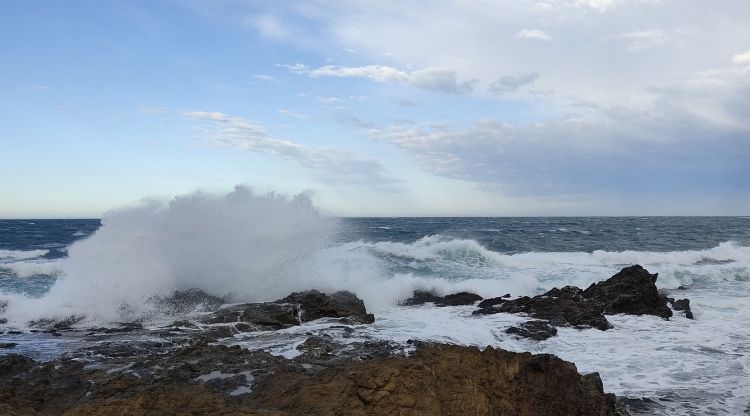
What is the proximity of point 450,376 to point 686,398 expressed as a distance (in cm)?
442

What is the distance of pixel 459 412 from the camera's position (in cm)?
432

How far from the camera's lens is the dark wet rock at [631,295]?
42.5 ft

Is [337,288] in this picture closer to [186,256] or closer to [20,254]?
[186,256]

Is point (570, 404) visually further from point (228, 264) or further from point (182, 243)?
point (182, 243)

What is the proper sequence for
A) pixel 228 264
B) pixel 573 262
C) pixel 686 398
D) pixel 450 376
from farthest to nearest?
pixel 573 262 < pixel 228 264 < pixel 686 398 < pixel 450 376

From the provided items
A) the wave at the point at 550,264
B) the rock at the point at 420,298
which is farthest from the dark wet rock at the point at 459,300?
the wave at the point at 550,264

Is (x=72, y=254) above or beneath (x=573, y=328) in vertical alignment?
above

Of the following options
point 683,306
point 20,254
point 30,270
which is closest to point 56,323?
point 30,270

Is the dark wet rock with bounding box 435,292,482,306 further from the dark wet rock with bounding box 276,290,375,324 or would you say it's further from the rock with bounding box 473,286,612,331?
the dark wet rock with bounding box 276,290,375,324

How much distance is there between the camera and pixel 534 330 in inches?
419

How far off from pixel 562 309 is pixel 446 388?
8693 mm

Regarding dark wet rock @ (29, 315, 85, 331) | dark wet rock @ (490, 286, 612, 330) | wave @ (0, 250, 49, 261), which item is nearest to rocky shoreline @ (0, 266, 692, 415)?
dark wet rock @ (29, 315, 85, 331)

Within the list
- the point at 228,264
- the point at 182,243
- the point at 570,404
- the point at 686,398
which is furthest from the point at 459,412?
the point at 182,243

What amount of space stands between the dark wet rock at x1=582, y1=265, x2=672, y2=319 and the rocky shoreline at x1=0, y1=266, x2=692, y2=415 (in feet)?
24.5
